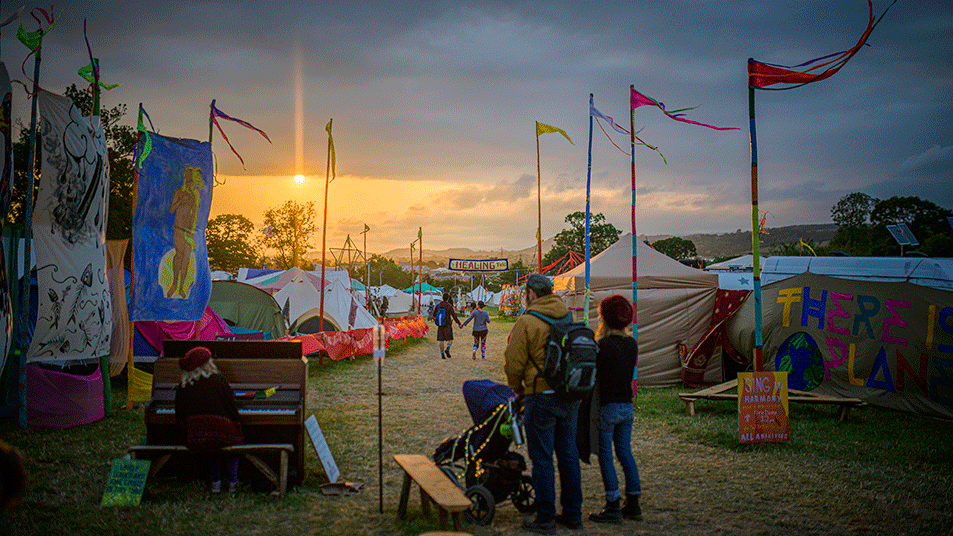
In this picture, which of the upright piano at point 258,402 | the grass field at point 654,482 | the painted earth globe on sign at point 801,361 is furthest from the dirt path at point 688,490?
the painted earth globe on sign at point 801,361

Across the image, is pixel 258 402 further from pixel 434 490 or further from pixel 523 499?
pixel 523 499

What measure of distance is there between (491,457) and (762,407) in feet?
14.2

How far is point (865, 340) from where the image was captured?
9461 millimetres

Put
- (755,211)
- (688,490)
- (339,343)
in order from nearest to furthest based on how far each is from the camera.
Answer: (688,490), (755,211), (339,343)

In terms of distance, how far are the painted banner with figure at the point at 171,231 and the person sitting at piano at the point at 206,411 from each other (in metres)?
4.15

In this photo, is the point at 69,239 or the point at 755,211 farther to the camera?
the point at 69,239

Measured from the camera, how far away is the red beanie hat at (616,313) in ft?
16.2

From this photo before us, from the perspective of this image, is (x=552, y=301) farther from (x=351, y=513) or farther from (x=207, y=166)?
(x=207, y=166)

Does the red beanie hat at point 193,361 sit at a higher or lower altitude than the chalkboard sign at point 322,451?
higher

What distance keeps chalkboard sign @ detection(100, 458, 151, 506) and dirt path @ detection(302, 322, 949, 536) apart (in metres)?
1.43

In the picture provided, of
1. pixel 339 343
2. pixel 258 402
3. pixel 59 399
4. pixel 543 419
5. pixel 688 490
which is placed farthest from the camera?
pixel 339 343

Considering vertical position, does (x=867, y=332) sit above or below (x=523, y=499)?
above

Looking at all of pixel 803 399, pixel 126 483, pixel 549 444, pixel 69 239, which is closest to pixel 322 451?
pixel 126 483

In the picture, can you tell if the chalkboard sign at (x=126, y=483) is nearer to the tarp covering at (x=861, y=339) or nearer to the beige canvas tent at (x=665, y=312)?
the beige canvas tent at (x=665, y=312)
